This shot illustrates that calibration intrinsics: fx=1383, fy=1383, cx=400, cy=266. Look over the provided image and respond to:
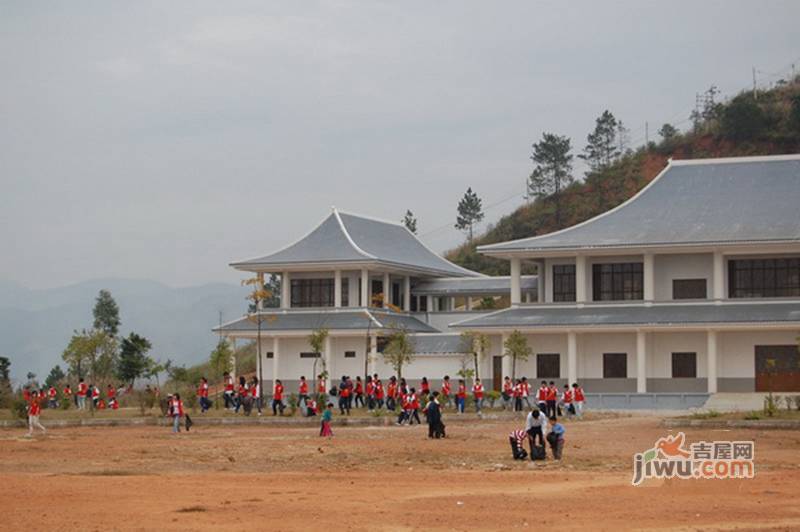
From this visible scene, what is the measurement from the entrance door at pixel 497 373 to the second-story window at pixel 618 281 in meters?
4.25

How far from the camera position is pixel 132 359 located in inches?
2515

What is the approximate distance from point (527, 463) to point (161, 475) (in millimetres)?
6613

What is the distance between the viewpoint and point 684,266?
49.2m

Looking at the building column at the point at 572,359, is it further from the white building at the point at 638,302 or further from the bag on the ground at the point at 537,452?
the bag on the ground at the point at 537,452

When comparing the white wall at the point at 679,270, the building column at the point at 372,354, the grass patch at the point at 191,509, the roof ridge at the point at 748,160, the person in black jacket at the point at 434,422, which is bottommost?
the grass patch at the point at 191,509

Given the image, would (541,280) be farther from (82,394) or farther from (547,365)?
(82,394)

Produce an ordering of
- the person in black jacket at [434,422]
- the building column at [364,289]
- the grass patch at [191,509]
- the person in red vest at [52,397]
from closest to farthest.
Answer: the grass patch at [191,509], the person in black jacket at [434,422], the person in red vest at [52,397], the building column at [364,289]

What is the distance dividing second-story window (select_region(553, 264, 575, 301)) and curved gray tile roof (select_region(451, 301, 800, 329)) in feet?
3.76

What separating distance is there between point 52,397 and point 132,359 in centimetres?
1320

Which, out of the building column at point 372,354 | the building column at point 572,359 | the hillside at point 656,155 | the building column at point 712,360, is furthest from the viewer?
the hillside at point 656,155

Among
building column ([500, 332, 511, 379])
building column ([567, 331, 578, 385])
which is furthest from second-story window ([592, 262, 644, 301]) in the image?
building column ([500, 332, 511, 379])

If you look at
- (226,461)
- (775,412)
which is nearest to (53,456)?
(226,461)

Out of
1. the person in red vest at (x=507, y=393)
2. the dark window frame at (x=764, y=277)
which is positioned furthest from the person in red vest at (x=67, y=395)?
the dark window frame at (x=764, y=277)

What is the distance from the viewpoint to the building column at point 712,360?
4656 centimetres
